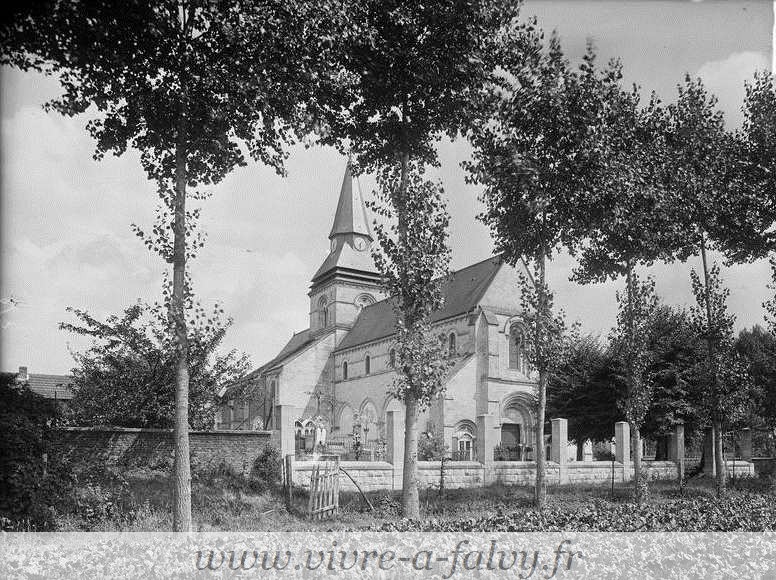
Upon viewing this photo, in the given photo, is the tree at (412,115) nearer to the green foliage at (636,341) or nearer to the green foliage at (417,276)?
the green foliage at (417,276)

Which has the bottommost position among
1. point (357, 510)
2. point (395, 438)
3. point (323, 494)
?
point (357, 510)

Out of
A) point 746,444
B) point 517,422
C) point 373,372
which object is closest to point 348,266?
point 373,372

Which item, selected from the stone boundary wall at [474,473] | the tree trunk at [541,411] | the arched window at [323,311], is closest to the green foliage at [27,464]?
the stone boundary wall at [474,473]

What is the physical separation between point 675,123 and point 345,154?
10691 mm

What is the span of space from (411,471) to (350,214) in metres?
41.3

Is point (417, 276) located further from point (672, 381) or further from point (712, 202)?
point (672, 381)

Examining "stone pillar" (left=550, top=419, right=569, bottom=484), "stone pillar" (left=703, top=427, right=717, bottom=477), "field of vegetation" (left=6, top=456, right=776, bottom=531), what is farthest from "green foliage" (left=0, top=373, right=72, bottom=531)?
"stone pillar" (left=703, top=427, right=717, bottom=477)

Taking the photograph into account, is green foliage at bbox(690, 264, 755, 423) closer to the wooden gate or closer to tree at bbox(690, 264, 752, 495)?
tree at bbox(690, 264, 752, 495)

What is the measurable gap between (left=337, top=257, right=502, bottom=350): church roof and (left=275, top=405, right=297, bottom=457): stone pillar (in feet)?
47.9

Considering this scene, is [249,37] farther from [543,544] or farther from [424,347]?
[543,544]

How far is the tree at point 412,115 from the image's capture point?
13.3m

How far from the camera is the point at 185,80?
35.8ft

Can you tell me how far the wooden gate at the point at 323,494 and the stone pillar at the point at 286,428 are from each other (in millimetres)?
Result: 2655

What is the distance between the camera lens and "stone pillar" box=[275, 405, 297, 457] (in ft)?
56.6
